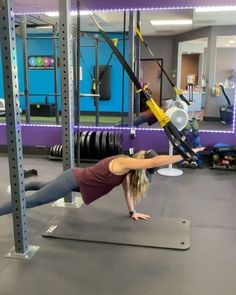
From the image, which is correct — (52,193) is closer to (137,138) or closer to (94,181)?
(94,181)

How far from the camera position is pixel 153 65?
10344 millimetres

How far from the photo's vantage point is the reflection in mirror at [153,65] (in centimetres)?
709

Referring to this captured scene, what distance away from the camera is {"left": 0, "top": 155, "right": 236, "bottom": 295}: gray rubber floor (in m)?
1.92

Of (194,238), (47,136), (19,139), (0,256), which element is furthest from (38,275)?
(47,136)

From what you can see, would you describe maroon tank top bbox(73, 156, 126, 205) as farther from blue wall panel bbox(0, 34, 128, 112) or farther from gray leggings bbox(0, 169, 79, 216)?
blue wall panel bbox(0, 34, 128, 112)

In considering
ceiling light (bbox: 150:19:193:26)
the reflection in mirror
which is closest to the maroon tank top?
the reflection in mirror

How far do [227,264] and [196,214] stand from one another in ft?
2.95

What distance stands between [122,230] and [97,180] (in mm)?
556

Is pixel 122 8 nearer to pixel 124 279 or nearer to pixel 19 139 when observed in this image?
pixel 19 139

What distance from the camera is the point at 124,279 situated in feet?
6.56

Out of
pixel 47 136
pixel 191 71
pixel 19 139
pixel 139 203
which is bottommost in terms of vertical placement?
pixel 139 203

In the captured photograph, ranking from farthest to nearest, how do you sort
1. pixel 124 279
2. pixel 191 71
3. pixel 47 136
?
pixel 191 71 → pixel 47 136 → pixel 124 279

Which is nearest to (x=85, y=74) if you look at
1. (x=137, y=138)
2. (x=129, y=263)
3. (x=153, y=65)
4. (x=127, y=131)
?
(x=153, y=65)

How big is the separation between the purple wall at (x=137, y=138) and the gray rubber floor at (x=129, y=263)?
6.25 feet
